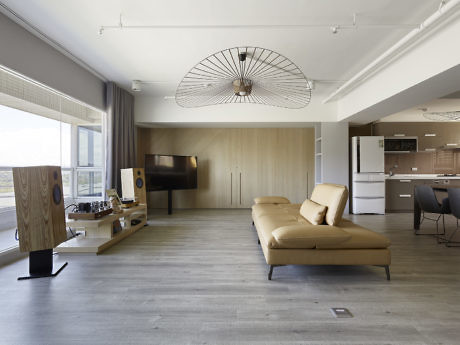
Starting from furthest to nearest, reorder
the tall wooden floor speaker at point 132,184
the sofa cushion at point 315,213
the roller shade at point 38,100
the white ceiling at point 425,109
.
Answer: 1. the white ceiling at point 425,109
2. the tall wooden floor speaker at point 132,184
3. the roller shade at point 38,100
4. the sofa cushion at point 315,213

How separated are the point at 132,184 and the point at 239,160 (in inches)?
113

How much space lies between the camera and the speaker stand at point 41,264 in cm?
225

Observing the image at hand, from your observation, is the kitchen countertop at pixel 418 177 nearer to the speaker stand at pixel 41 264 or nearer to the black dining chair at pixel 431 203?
the black dining chair at pixel 431 203

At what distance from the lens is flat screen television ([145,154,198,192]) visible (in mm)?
5233

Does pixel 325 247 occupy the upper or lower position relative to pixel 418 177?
lower

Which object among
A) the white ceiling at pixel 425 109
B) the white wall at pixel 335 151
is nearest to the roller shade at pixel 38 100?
the white wall at pixel 335 151

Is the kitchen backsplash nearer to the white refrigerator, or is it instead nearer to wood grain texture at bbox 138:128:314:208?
the white refrigerator

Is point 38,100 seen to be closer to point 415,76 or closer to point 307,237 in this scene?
point 307,237

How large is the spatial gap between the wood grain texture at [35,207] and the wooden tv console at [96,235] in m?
0.57

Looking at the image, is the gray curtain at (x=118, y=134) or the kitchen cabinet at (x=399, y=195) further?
the kitchen cabinet at (x=399, y=195)

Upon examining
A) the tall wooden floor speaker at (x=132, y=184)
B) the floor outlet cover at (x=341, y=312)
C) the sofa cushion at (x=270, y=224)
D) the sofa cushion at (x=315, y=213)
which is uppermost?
the tall wooden floor speaker at (x=132, y=184)

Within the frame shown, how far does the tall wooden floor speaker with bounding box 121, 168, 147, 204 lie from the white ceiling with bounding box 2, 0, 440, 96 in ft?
5.70

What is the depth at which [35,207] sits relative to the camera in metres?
2.18

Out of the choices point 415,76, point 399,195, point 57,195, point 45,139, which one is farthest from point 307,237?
point 399,195
